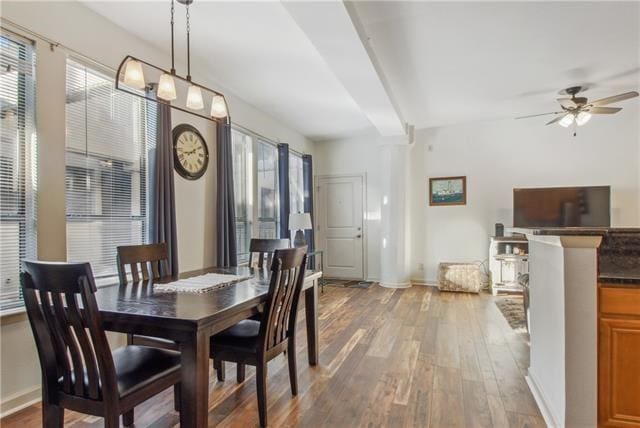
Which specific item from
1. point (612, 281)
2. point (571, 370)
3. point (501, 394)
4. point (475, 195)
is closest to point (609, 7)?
point (612, 281)

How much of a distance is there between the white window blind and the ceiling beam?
1779 millimetres

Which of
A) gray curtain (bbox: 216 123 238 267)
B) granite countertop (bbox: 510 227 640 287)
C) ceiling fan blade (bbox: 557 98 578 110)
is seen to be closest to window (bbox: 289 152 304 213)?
gray curtain (bbox: 216 123 238 267)

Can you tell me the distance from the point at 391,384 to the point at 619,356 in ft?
4.44

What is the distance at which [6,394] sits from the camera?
2133 millimetres

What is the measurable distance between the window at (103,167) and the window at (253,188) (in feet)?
4.72

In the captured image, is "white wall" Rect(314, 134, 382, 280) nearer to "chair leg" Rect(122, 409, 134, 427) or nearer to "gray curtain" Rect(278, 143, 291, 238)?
"gray curtain" Rect(278, 143, 291, 238)

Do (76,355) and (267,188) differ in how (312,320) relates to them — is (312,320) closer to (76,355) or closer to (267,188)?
(76,355)

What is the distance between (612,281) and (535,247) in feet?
2.17

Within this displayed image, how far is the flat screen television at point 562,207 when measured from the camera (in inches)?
196

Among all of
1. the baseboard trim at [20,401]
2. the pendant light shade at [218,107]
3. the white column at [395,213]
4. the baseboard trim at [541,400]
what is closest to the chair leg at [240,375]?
the baseboard trim at [20,401]

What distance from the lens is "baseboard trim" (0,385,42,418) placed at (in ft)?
6.93

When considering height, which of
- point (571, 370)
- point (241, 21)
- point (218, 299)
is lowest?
point (571, 370)

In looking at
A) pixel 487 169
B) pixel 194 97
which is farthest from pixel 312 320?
pixel 487 169

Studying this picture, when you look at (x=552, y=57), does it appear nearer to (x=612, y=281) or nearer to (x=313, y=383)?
(x=612, y=281)
